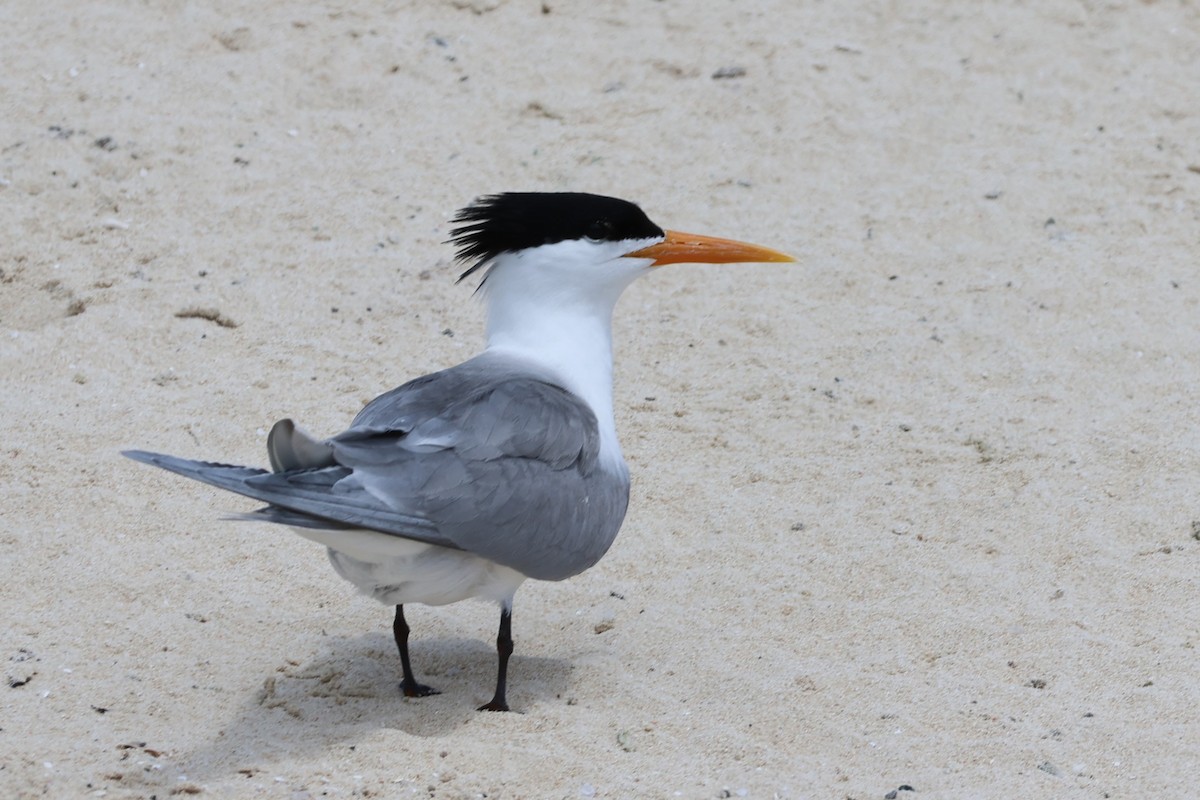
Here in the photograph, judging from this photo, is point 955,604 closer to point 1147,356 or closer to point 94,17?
point 1147,356

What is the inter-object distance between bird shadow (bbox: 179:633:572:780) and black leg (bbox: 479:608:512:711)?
0.16 feet

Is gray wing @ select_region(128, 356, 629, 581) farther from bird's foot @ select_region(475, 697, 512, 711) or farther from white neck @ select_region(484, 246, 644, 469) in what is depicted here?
bird's foot @ select_region(475, 697, 512, 711)

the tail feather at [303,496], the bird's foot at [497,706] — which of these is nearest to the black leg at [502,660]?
the bird's foot at [497,706]

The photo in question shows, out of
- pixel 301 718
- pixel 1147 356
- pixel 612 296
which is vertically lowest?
pixel 301 718

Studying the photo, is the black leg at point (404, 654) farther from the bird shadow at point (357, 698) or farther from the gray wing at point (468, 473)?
the gray wing at point (468, 473)

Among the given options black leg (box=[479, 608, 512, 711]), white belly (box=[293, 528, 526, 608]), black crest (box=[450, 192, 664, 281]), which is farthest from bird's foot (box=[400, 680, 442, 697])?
black crest (box=[450, 192, 664, 281])

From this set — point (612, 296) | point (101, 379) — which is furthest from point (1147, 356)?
point (101, 379)

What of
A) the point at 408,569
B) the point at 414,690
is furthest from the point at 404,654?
the point at 408,569

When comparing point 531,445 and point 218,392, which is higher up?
point 531,445

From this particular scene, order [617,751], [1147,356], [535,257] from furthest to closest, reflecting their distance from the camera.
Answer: [1147,356] < [535,257] < [617,751]

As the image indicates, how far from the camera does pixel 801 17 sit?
27.7 feet

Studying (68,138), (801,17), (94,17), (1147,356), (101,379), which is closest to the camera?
(101,379)

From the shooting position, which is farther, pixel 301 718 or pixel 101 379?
pixel 101 379

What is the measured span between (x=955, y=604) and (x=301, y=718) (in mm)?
2151
